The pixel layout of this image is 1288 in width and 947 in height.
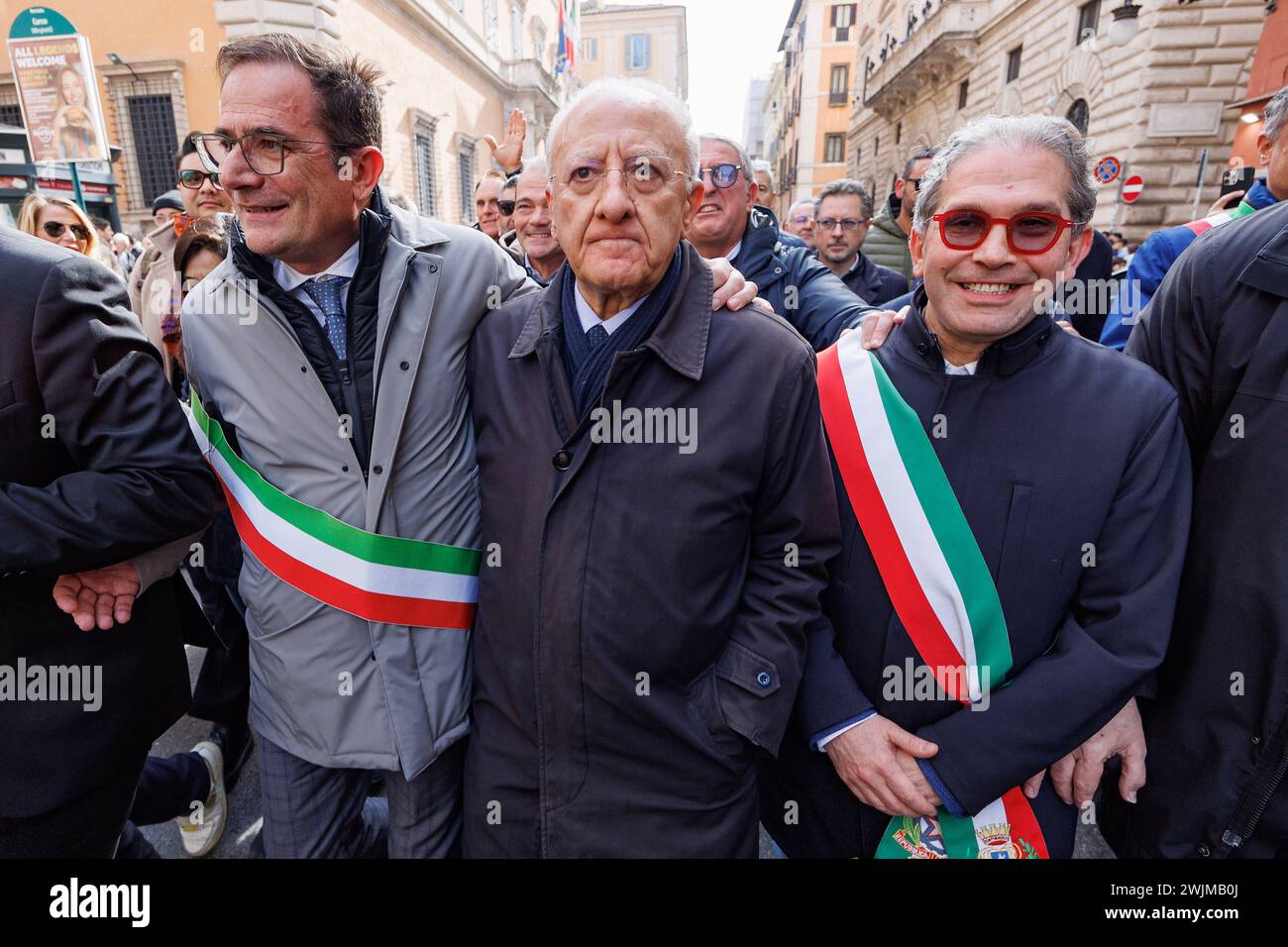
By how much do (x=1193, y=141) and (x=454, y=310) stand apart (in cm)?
1508

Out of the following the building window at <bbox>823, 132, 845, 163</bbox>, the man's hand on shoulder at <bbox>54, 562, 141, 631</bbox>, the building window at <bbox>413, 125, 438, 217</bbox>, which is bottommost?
the man's hand on shoulder at <bbox>54, 562, 141, 631</bbox>

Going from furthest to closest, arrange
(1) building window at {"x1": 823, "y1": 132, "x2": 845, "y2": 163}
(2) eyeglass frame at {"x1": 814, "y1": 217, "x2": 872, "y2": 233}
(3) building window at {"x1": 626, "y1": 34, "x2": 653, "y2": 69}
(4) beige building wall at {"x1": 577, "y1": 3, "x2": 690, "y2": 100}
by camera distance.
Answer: (3) building window at {"x1": 626, "y1": 34, "x2": 653, "y2": 69} → (4) beige building wall at {"x1": 577, "y1": 3, "x2": 690, "y2": 100} → (1) building window at {"x1": 823, "y1": 132, "x2": 845, "y2": 163} → (2) eyeglass frame at {"x1": 814, "y1": 217, "x2": 872, "y2": 233}

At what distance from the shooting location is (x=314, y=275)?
1.93 m

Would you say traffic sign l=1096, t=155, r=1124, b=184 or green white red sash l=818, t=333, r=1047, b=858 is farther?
traffic sign l=1096, t=155, r=1124, b=184

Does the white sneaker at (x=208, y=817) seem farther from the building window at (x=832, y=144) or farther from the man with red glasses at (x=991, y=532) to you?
the building window at (x=832, y=144)

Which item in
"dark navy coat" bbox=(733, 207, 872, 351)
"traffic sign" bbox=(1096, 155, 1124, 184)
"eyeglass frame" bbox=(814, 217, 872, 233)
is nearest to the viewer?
"dark navy coat" bbox=(733, 207, 872, 351)

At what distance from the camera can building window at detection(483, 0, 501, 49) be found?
25.6 metres

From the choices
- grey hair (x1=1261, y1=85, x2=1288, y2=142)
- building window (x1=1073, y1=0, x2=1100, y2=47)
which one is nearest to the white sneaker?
grey hair (x1=1261, y1=85, x2=1288, y2=142)

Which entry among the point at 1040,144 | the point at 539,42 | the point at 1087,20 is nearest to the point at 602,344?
the point at 1040,144

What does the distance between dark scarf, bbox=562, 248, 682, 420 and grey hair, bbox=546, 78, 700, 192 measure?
22cm

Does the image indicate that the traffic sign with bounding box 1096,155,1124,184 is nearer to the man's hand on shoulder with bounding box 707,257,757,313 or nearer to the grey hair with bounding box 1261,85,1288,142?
the grey hair with bounding box 1261,85,1288,142

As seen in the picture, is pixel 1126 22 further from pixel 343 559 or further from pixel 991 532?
pixel 343 559

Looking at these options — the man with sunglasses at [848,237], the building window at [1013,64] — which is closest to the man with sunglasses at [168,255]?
the man with sunglasses at [848,237]

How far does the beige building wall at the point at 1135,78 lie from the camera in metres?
11.8
